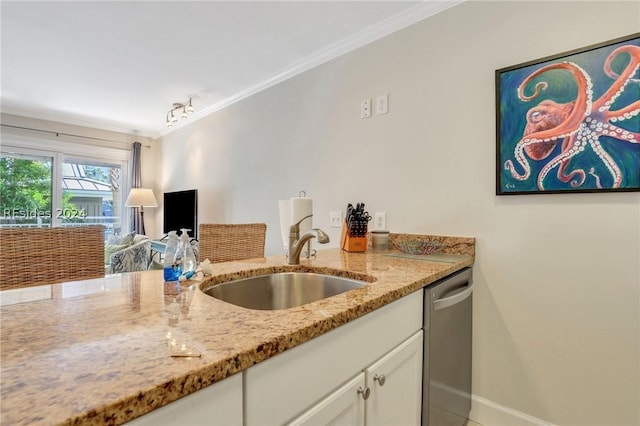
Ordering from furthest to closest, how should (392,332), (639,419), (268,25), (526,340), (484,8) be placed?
(268,25)
(484,8)
(526,340)
(639,419)
(392,332)

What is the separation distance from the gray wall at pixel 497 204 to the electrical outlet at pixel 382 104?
0.05 meters

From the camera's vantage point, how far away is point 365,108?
230cm

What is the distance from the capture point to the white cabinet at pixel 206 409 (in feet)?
1.56

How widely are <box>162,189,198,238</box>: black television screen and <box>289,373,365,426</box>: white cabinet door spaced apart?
11.9 ft

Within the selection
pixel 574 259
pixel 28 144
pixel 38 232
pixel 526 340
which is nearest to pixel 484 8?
pixel 574 259

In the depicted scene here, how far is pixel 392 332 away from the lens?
42.2 inches

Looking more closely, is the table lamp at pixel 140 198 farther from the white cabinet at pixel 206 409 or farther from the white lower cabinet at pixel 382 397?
the white cabinet at pixel 206 409

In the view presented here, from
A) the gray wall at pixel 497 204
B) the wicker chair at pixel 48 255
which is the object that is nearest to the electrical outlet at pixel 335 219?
the gray wall at pixel 497 204

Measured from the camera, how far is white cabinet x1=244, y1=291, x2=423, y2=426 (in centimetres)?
63

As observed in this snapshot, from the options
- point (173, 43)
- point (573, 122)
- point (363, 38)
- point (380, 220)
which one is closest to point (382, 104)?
point (363, 38)

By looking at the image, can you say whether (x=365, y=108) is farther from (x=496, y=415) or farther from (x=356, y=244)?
(x=496, y=415)

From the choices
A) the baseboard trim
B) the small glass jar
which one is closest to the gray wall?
the baseboard trim

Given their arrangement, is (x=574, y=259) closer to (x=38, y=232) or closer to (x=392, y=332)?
(x=392, y=332)

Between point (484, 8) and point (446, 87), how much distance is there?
0.45 m
